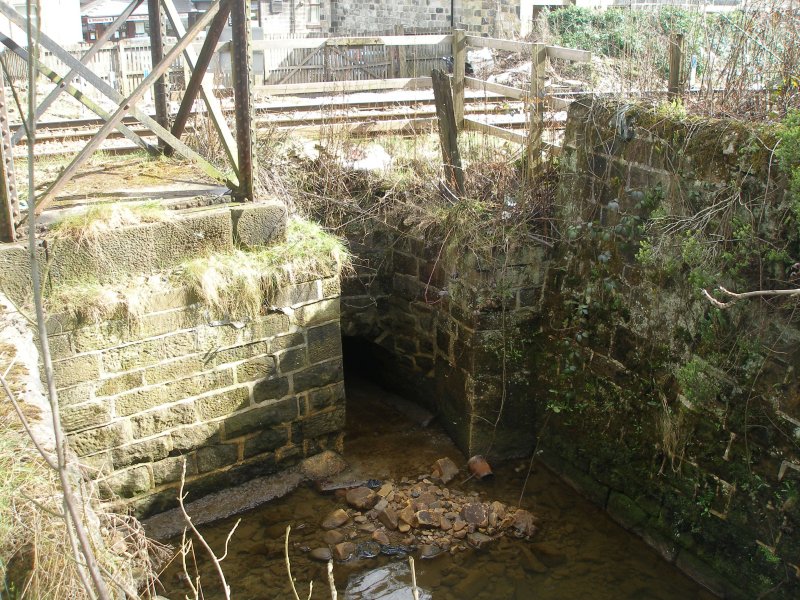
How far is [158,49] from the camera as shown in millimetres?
7008

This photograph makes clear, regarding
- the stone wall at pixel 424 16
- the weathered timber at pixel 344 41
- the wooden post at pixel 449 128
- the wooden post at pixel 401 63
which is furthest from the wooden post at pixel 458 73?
the stone wall at pixel 424 16

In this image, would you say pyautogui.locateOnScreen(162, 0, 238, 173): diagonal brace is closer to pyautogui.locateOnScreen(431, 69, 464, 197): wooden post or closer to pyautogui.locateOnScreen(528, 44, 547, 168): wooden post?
pyautogui.locateOnScreen(431, 69, 464, 197): wooden post

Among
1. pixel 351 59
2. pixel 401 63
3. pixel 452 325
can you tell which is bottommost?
pixel 452 325

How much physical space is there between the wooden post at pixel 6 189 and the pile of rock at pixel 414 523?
9.83ft

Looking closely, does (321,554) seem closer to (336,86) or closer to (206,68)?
(206,68)

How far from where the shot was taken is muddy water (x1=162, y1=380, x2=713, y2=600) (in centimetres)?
537

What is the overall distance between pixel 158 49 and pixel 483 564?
5.10 metres

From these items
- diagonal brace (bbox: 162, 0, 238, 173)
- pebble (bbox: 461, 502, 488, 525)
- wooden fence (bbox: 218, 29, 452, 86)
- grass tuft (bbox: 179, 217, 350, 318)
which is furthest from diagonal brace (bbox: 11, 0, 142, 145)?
pebble (bbox: 461, 502, 488, 525)

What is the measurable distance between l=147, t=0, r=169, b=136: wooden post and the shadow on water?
3.64 m

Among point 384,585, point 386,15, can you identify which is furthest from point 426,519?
point 386,15

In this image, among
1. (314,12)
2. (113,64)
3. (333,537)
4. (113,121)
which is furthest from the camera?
(314,12)

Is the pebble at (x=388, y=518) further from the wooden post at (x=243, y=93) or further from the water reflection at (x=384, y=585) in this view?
the wooden post at (x=243, y=93)

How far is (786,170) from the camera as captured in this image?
443cm

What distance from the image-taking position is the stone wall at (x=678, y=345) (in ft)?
15.5
